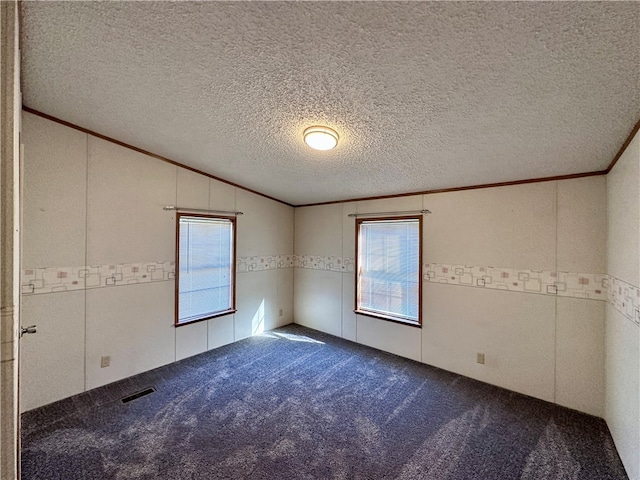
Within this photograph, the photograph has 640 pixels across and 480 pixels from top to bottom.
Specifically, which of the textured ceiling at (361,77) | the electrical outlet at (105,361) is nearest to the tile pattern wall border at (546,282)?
the textured ceiling at (361,77)

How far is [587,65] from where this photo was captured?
1289 mm

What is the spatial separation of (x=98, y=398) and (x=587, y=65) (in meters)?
4.03

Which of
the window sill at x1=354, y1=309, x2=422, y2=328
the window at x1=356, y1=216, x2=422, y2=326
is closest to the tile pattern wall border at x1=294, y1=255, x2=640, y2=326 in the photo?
the window at x1=356, y1=216, x2=422, y2=326

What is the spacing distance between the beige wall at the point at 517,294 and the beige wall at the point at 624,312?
15 centimetres

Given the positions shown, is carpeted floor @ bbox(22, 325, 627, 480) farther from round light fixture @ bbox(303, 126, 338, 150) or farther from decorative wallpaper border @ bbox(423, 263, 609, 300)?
round light fixture @ bbox(303, 126, 338, 150)

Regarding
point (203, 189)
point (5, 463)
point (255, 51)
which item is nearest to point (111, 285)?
point (203, 189)

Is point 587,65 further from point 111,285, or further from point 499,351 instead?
point 111,285

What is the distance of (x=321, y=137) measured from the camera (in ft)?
7.04

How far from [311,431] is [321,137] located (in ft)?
7.22

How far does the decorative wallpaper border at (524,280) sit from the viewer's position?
2.41m

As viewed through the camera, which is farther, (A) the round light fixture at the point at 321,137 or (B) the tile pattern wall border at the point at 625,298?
(A) the round light fixture at the point at 321,137

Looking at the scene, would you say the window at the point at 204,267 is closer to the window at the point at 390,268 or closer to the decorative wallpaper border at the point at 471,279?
the decorative wallpaper border at the point at 471,279

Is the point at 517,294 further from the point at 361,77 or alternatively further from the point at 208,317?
Answer: the point at 208,317

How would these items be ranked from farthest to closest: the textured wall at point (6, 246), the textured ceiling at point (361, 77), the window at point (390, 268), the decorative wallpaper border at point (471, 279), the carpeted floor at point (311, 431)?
the window at point (390, 268)
the decorative wallpaper border at point (471, 279)
the carpeted floor at point (311, 431)
the textured ceiling at point (361, 77)
the textured wall at point (6, 246)
